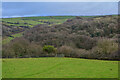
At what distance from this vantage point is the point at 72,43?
48.9 metres

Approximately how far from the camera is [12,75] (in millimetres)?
11164

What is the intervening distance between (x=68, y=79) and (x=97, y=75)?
2.18 metres

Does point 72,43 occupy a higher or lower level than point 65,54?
higher

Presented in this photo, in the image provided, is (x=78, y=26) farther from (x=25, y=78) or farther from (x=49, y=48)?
(x=25, y=78)

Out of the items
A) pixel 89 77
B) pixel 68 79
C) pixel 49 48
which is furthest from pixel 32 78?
pixel 49 48

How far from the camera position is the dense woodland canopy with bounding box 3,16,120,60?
26.7 metres

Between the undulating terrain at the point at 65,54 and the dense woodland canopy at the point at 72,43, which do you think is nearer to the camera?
the undulating terrain at the point at 65,54

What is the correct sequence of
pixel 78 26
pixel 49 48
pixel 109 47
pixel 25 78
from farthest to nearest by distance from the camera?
pixel 78 26 < pixel 49 48 < pixel 109 47 < pixel 25 78

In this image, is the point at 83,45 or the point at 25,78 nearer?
the point at 25,78

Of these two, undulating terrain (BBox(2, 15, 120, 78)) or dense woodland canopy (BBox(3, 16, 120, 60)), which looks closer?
undulating terrain (BBox(2, 15, 120, 78))

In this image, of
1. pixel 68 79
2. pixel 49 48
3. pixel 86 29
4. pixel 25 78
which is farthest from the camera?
pixel 86 29

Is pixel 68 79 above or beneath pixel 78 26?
beneath

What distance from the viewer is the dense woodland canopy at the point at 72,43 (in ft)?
87.5

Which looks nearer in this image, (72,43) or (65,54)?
(65,54)
